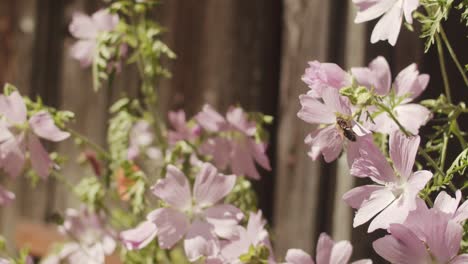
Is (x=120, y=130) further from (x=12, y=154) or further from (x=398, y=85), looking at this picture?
(x=398, y=85)

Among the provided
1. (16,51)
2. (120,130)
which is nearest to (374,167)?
(120,130)

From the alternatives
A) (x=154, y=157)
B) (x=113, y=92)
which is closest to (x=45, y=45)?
(x=113, y=92)

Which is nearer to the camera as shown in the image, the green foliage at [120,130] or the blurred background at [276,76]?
the green foliage at [120,130]

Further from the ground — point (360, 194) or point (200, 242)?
point (360, 194)

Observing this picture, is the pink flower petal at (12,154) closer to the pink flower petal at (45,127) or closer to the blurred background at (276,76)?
the pink flower petal at (45,127)

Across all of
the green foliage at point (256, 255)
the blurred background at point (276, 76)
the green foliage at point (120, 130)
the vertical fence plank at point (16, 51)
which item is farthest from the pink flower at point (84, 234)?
the vertical fence plank at point (16, 51)

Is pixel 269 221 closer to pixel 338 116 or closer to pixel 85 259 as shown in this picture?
pixel 85 259
